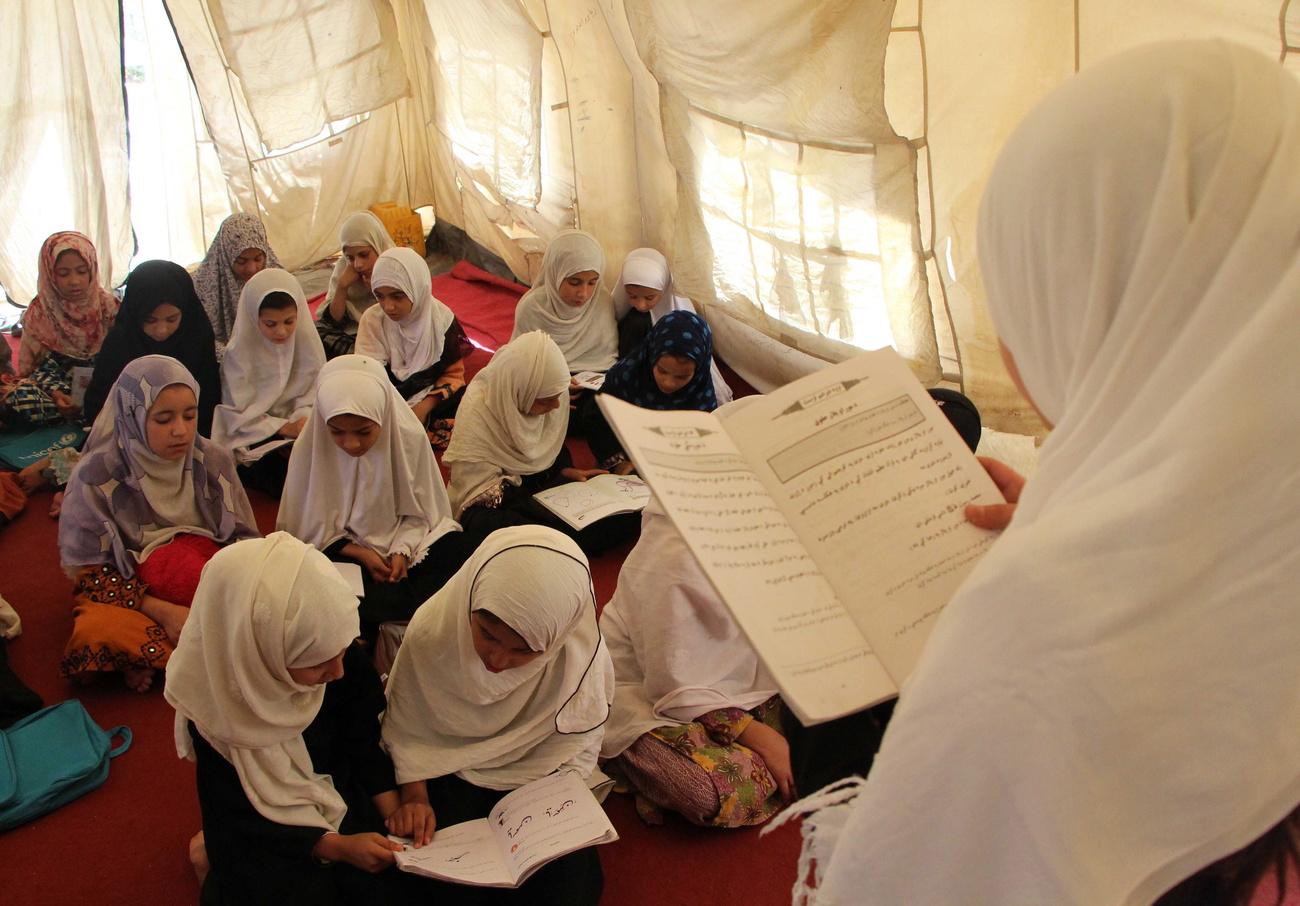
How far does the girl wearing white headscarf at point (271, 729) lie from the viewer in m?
1.40

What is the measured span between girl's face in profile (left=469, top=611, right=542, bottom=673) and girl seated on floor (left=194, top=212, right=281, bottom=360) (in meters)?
2.79

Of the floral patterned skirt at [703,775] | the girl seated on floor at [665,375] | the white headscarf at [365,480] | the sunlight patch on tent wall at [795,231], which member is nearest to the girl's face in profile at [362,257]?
the girl seated on floor at [665,375]

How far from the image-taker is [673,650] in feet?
6.01

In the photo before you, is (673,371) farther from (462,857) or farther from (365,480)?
(462,857)

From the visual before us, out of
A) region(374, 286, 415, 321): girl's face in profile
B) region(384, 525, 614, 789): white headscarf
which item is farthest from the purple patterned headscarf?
region(374, 286, 415, 321): girl's face in profile

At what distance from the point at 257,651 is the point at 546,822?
0.57 metres

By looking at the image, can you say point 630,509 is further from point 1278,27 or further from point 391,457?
point 1278,27

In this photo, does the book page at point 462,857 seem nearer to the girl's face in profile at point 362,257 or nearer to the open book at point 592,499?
the open book at point 592,499

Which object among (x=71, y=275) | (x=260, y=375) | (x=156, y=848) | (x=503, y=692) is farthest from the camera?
(x=71, y=275)

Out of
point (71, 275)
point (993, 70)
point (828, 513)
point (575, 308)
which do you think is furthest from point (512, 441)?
point (828, 513)

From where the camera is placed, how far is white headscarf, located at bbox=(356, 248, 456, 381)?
11.9 feet

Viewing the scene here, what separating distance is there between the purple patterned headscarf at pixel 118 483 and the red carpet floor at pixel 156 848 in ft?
1.14

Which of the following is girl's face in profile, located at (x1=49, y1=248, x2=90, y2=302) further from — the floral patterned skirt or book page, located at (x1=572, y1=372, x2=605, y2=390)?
the floral patterned skirt

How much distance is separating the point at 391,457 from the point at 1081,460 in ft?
6.93
